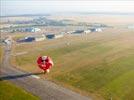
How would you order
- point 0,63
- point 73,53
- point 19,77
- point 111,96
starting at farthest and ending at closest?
point 73,53 → point 0,63 → point 19,77 → point 111,96

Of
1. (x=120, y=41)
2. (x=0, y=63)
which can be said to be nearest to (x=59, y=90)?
(x=0, y=63)

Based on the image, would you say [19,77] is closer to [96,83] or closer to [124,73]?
[96,83]

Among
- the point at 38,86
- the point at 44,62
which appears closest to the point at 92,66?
the point at 44,62

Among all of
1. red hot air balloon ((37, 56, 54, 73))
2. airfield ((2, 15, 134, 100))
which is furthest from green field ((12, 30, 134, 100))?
red hot air balloon ((37, 56, 54, 73))

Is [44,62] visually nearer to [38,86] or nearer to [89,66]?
[38,86]

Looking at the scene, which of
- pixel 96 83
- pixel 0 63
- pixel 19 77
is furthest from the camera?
pixel 0 63

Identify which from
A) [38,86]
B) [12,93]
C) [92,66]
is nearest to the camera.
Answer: [12,93]

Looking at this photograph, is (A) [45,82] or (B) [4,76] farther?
(B) [4,76]
